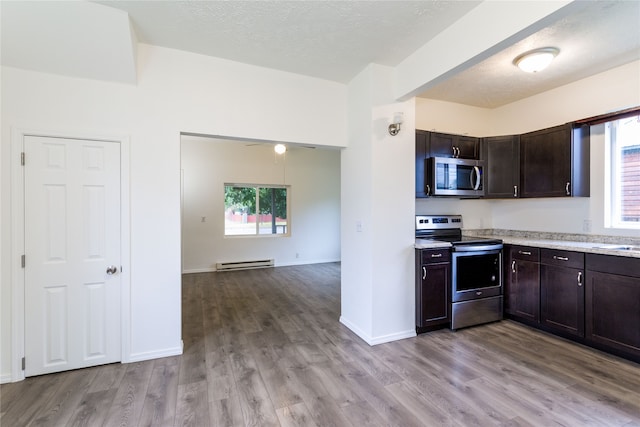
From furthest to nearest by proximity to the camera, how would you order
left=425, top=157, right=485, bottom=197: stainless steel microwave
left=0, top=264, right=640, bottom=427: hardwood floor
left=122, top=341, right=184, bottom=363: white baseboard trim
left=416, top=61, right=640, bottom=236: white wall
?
left=425, top=157, right=485, bottom=197: stainless steel microwave < left=416, top=61, right=640, bottom=236: white wall < left=122, top=341, right=184, bottom=363: white baseboard trim < left=0, top=264, right=640, bottom=427: hardwood floor

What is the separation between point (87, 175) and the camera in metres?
2.48

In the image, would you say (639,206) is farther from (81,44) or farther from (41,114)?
(41,114)

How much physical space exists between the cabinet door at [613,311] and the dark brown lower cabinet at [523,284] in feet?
1.54

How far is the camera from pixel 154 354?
8.72 ft

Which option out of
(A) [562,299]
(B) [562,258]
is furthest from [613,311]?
(B) [562,258]

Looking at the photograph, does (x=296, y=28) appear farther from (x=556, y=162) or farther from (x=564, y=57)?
(x=556, y=162)

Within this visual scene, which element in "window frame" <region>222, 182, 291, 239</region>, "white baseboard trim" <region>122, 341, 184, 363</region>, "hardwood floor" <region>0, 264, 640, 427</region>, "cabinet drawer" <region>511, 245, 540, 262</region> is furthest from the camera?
"window frame" <region>222, 182, 291, 239</region>

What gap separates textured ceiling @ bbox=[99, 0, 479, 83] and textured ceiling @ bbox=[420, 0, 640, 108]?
2.81ft

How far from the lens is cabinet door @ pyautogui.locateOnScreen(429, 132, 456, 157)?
11.4 ft

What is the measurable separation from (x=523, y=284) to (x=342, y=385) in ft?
8.11

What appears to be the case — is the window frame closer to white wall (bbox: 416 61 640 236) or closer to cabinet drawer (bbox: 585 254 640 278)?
white wall (bbox: 416 61 640 236)

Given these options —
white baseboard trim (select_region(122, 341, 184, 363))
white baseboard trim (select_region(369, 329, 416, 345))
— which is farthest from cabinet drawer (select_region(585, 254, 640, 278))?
white baseboard trim (select_region(122, 341, 184, 363))

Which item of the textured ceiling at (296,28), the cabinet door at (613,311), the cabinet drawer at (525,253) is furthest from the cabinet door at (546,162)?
the textured ceiling at (296,28)

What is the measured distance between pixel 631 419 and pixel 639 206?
2199 millimetres
